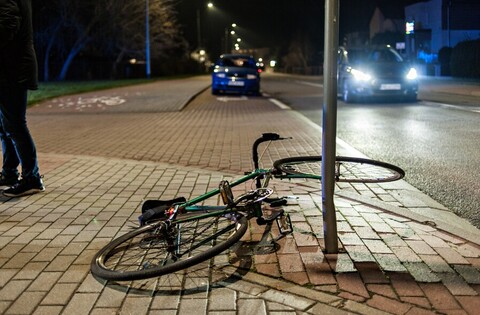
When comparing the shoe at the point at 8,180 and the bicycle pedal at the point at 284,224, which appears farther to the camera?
the shoe at the point at 8,180

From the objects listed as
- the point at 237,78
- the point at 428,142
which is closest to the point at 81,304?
the point at 428,142

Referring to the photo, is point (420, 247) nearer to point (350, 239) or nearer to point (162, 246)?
point (350, 239)

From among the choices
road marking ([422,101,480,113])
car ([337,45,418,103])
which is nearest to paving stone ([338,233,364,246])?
road marking ([422,101,480,113])

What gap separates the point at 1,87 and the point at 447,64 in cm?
3844

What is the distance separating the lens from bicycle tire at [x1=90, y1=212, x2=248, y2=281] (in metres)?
3.42

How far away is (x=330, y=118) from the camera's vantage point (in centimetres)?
392

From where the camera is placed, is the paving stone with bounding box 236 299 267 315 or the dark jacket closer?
the paving stone with bounding box 236 299 267 315

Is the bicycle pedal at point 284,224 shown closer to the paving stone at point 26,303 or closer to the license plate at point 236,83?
the paving stone at point 26,303

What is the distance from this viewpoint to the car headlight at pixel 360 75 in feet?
57.7

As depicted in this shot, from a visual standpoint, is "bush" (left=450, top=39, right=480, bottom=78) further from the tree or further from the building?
the tree

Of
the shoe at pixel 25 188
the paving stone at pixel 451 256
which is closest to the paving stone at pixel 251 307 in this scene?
the paving stone at pixel 451 256

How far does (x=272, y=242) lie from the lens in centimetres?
420

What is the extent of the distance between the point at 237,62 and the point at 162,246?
22138 millimetres

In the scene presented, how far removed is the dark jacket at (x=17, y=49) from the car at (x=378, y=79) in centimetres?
1357
